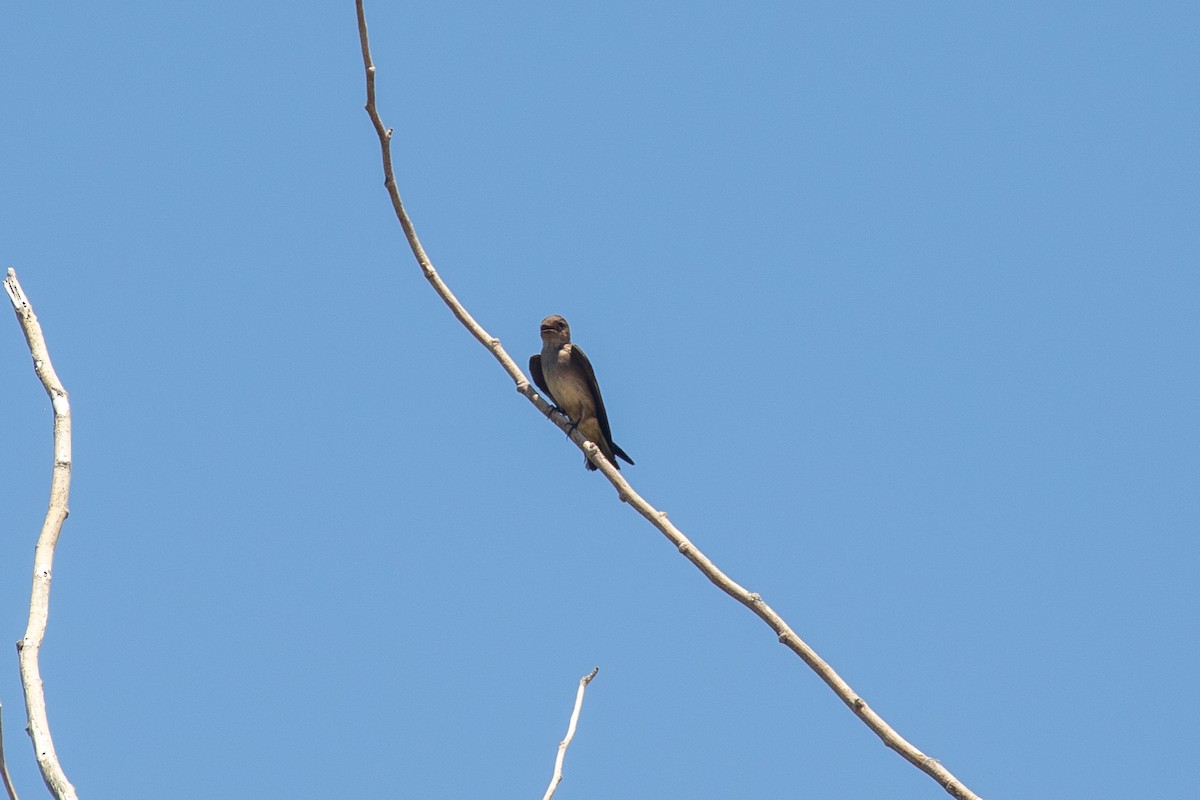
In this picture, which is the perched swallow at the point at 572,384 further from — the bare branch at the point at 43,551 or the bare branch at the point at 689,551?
the bare branch at the point at 43,551

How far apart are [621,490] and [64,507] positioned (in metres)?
2.21

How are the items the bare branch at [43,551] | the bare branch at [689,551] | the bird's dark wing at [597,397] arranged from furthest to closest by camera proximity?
the bird's dark wing at [597,397] < the bare branch at [689,551] < the bare branch at [43,551]

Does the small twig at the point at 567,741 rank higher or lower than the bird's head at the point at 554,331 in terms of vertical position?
lower

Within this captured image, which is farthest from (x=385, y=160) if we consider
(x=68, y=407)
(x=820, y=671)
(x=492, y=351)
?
(x=820, y=671)

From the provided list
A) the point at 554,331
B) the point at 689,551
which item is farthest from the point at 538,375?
the point at 689,551

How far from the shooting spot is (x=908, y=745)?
4402mm

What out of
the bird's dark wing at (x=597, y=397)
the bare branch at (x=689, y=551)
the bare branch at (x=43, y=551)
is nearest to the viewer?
the bare branch at (x=43, y=551)

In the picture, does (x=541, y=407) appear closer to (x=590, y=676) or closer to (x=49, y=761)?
(x=590, y=676)

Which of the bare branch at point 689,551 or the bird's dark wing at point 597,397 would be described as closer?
the bare branch at point 689,551

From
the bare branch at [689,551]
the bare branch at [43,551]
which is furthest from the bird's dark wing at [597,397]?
the bare branch at [43,551]

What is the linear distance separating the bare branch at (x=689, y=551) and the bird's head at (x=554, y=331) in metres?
6.50

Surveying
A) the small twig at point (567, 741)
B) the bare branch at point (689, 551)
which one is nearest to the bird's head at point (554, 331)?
the bare branch at point (689, 551)

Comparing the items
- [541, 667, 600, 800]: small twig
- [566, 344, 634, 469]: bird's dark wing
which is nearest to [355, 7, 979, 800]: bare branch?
[541, 667, 600, 800]: small twig

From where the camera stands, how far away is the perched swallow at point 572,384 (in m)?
13.2
